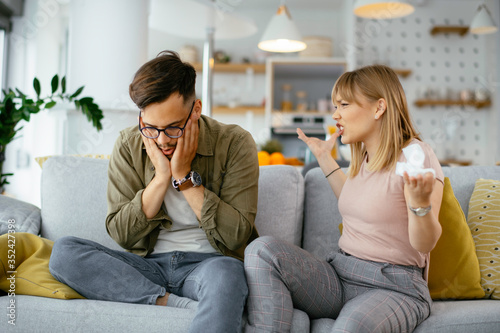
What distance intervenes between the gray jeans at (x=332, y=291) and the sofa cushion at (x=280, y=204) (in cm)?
36

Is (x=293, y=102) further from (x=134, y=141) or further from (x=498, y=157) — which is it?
(x=134, y=141)

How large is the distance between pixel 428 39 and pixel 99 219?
5.25m

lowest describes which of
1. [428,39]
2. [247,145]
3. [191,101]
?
[247,145]

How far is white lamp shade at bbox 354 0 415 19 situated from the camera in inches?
125

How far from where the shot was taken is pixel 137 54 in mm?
2832

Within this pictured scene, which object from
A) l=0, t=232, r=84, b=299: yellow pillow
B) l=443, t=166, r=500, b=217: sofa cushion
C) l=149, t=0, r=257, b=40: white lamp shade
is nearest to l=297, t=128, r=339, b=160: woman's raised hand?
l=443, t=166, r=500, b=217: sofa cushion

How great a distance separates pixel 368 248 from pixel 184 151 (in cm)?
60

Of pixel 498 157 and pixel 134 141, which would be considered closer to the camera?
pixel 134 141

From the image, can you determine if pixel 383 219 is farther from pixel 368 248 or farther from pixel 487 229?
pixel 487 229

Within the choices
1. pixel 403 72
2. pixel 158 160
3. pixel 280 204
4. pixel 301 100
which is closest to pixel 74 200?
pixel 158 160

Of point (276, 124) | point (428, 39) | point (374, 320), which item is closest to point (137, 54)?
point (374, 320)

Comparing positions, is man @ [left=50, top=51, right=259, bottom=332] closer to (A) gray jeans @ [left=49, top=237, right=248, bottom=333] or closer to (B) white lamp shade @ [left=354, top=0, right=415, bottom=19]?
(A) gray jeans @ [left=49, top=237, right=248, bottom=333]

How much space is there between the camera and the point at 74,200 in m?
1.76

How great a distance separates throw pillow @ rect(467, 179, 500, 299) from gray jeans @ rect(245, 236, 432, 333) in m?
0.37
